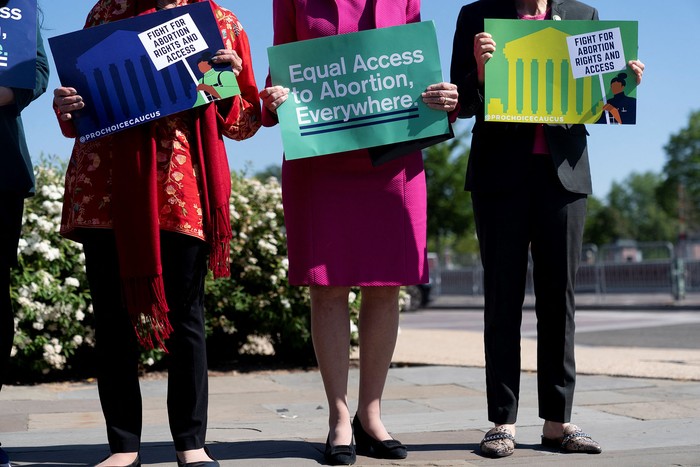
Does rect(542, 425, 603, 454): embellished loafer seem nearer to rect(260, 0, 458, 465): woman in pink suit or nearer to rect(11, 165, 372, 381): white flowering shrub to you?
rect(260, 0, 458, 465): woman in pink suit

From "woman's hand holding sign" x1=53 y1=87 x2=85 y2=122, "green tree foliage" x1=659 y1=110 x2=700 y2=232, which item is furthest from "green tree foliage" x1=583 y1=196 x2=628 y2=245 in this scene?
"woman's hand holding sign" x1=53 y1=87 x2=85 y2=122

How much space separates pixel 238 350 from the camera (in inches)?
306

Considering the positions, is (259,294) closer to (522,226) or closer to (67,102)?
(522,226)

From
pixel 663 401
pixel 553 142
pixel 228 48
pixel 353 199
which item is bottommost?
pixel 663 401

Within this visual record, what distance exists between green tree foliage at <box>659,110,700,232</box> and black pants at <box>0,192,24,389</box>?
67.6m

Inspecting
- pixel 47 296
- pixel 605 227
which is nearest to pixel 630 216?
pixel 605 227

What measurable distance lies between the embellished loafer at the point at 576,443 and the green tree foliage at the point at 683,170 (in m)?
66.5

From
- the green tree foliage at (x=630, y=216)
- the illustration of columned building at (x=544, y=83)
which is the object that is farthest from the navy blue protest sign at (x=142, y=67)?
the green tree foliage at (x=630, y=216)

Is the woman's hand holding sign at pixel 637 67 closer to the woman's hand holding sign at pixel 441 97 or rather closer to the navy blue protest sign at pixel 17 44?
the woman's hand holding sign at pixel 441 97

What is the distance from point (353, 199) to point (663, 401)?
279 cm

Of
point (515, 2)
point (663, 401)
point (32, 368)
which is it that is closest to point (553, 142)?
point (515, 2)

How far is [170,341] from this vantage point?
321 cm

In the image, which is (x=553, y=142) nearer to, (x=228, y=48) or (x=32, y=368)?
(x=228, y=48)

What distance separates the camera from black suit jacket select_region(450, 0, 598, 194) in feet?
12.1
